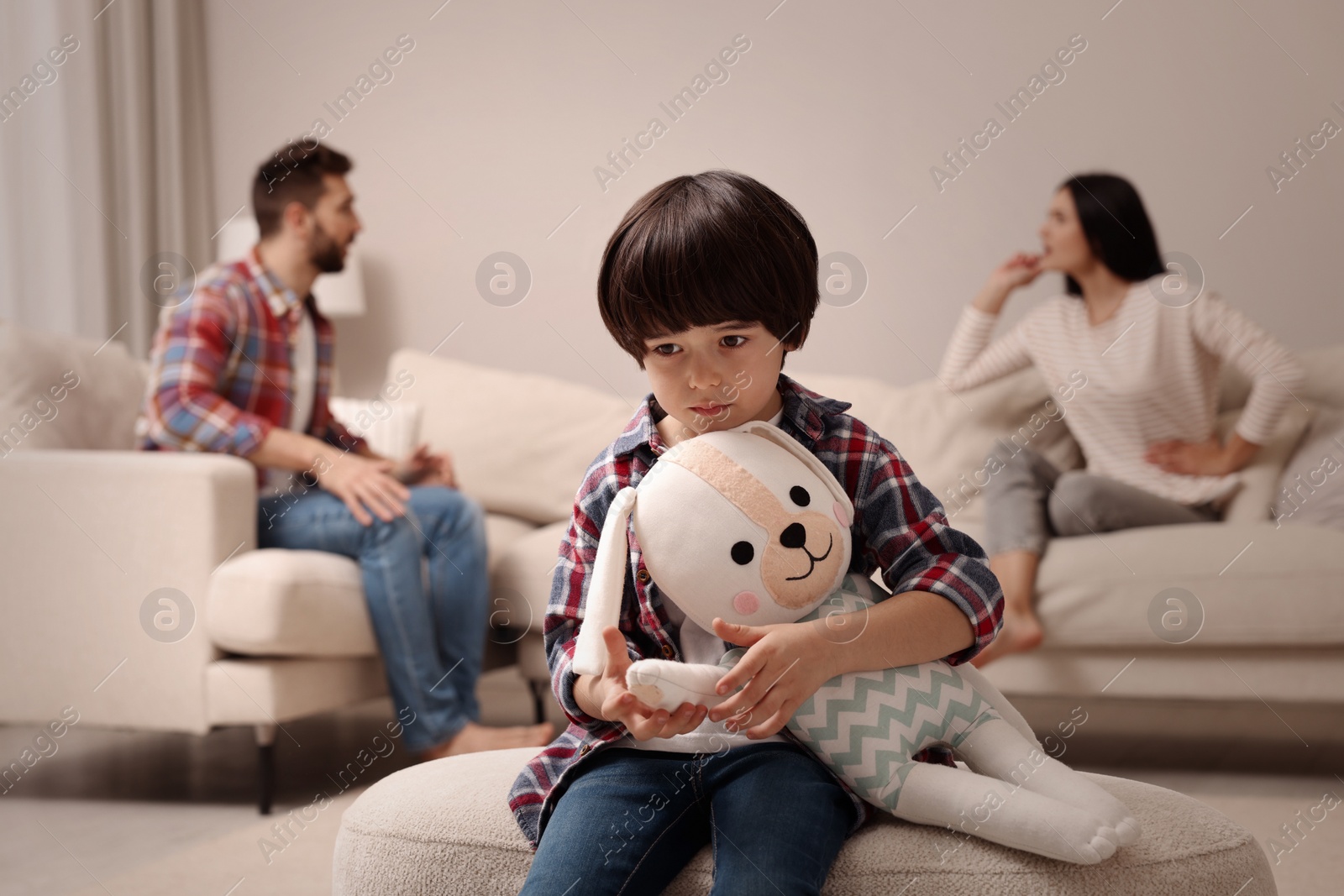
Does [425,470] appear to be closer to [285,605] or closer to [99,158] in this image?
[285,605]

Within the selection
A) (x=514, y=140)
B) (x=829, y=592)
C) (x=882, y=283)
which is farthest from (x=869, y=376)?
(x=829, y=592)

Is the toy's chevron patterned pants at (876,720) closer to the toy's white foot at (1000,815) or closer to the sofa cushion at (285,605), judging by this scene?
the toy's white foot at (1000,815)

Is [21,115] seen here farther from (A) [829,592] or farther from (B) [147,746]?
(A) [829,592]

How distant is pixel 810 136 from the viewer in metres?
3.00

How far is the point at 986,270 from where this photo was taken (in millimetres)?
2891

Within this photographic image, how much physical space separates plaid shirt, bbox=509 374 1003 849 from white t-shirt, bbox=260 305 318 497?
4.22 feet

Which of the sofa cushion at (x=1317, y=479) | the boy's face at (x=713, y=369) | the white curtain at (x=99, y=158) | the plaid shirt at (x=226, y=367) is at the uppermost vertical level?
the white curtain at (x=99, y=158)

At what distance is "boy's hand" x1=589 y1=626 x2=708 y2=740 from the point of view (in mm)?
726

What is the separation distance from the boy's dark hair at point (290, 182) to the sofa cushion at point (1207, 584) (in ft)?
4.94

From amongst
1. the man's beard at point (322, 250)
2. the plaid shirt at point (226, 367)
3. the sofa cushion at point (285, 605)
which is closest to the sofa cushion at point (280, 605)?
the sofa cushion at point (285, 605)

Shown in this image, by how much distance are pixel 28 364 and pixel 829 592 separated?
1722mm

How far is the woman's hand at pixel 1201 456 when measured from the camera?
6.83 feet

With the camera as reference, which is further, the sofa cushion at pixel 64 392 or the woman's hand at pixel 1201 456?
the woman's hand at pixel 1201 456

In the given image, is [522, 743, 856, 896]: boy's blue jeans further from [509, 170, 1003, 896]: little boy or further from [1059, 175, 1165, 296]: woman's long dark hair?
[1059, 175, 1165, 296]: woman's long dark hair
